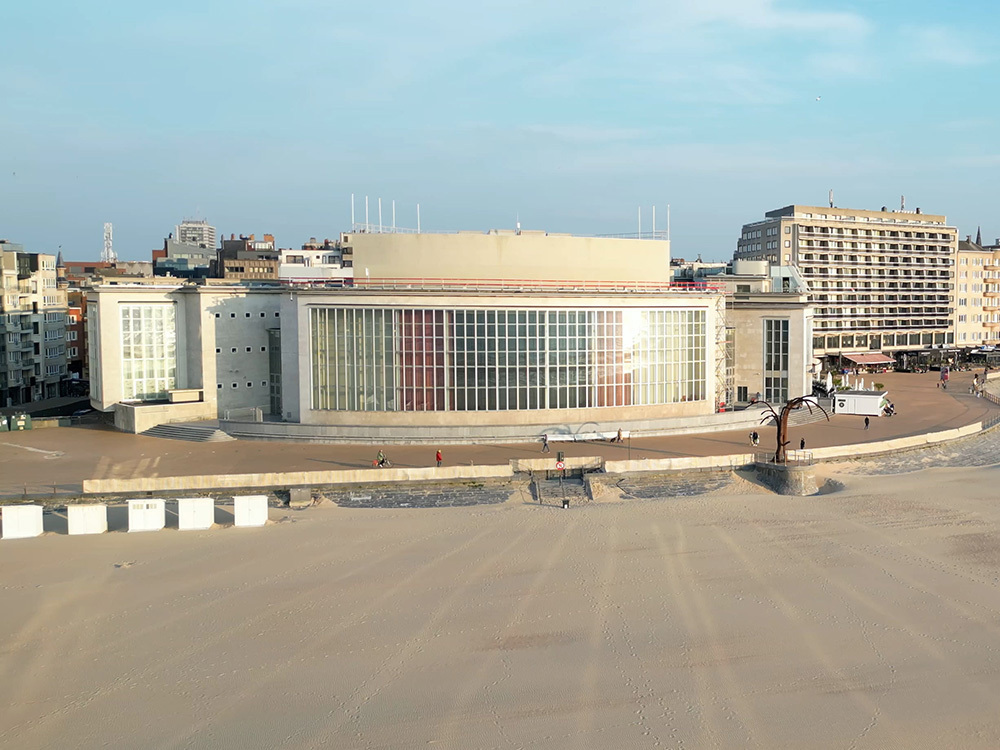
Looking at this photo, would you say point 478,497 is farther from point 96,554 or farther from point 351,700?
point 351,700

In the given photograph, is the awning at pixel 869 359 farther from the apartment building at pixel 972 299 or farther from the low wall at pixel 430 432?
the low wall at pixel 430 432

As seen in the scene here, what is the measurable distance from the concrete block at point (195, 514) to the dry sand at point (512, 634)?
2.52 ft

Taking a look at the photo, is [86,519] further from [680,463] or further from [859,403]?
[859,403]

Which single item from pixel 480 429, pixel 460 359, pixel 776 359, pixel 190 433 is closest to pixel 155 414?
pixel 190 433

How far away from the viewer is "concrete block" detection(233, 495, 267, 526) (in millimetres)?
33000

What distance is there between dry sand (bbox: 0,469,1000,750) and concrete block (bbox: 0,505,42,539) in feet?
2.26

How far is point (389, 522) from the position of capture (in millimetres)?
33312

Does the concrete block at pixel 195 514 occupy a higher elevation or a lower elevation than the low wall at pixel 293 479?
lower

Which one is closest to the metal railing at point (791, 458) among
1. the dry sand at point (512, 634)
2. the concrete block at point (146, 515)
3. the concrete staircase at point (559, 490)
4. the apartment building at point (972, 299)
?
the dry sand at point (512, 634)

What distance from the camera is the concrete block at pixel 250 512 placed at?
3300 centimetres

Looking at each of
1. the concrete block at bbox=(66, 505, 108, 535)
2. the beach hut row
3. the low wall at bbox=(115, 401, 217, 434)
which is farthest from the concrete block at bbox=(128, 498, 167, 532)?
the low wall at bbox=(115, 401, 217, 434)

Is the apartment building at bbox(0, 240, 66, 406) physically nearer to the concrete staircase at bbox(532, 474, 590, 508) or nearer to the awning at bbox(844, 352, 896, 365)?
the concrete staircase at bbox(532, 474, 590, 508)

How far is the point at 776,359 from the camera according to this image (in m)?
62.0

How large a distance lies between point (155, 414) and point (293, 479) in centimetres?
1916
